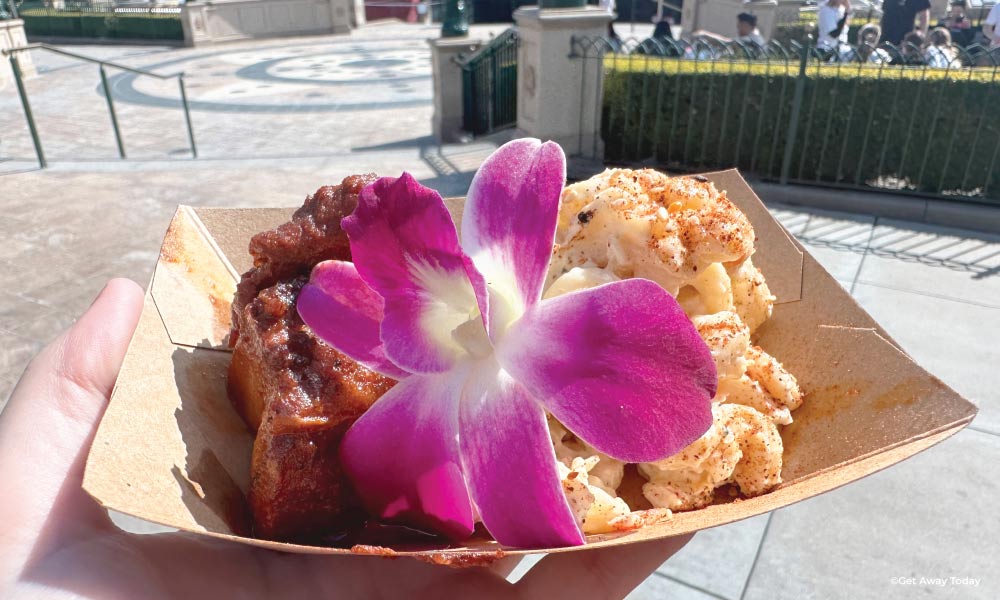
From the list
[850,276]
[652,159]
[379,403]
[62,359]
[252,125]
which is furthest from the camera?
[252,125]

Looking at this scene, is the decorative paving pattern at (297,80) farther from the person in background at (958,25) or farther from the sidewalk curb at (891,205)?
the person in background at (958,25)

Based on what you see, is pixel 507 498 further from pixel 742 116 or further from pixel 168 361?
→ pixel 742 116

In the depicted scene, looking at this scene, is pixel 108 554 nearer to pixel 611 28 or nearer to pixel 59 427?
pixel 59 427

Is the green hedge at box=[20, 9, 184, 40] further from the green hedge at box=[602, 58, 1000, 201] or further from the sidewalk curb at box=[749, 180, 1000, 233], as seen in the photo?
the sidewalk curb at box=[749, 180, 1000, 233]

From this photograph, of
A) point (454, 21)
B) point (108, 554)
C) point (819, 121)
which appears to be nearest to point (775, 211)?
point (819, 121)

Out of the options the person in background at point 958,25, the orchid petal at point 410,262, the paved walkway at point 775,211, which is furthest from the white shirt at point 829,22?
the orchid petal at point 410,262

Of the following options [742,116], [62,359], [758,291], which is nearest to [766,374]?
[758,291]
